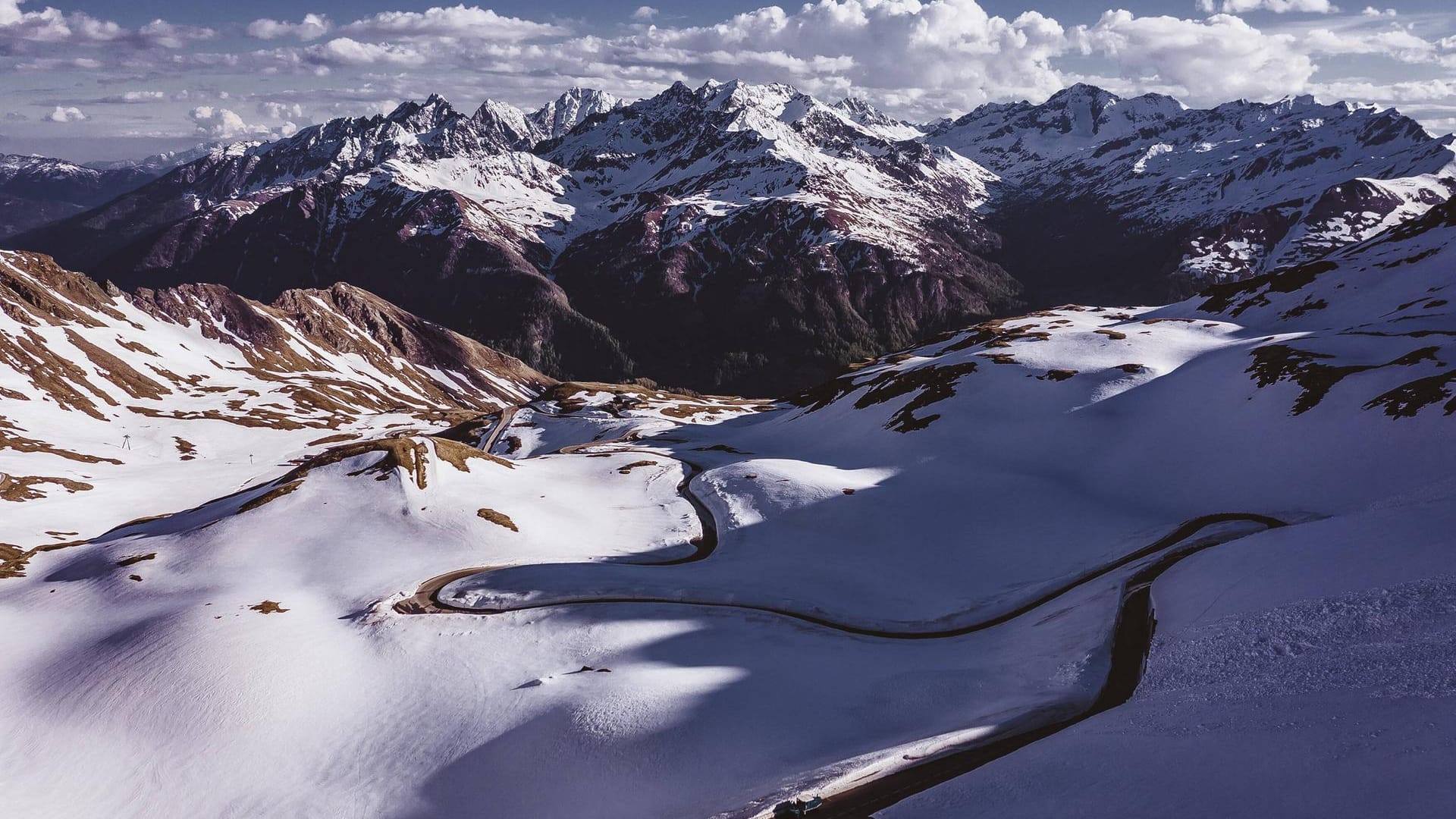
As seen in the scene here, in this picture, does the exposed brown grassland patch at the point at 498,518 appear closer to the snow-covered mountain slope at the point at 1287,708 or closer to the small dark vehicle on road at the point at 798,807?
the small dark vehicle on road at the point at 798,807

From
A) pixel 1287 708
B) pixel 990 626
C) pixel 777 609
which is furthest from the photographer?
pixel 777 609

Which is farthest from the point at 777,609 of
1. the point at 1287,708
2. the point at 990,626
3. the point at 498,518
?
the point at 1287,708

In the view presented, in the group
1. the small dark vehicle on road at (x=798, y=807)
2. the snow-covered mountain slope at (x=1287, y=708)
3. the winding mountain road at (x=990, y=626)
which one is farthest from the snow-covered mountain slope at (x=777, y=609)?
the small dark vehicle on road at (x=798, y=807)

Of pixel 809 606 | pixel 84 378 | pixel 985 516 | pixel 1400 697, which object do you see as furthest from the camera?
pixel 84 378

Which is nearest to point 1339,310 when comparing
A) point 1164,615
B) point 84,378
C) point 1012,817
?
point 1164,615

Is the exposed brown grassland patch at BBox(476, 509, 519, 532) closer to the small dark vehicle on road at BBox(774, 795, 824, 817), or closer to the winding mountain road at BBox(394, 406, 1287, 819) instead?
the winding mountain road at BBox(394, 406, 1287, 819)

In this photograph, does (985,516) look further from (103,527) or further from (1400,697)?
(103,527)

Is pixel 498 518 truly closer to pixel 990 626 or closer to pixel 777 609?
pixel 777 609

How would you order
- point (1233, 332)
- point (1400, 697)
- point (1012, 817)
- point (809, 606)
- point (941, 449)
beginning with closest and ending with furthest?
point (1400, 697), point (1012, 817), point (809, 606), point (941, 449), point (1233, 332)

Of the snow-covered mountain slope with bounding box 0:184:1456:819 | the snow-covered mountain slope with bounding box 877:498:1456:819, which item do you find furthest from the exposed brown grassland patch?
the snow-covered mountain slope with bounding box 877:498:1456:819
